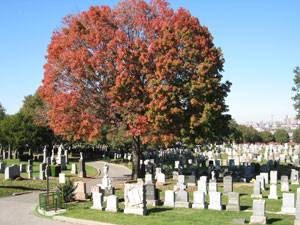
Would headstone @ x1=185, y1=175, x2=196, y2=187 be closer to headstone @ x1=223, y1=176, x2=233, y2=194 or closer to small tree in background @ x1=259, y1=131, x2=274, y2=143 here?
headstone @ x1=223, y1=176, x2=233, y2=194

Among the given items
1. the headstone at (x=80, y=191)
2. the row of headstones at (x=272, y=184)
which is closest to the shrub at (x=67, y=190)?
the headstone at (x=80, y=191)

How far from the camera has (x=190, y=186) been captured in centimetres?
3316

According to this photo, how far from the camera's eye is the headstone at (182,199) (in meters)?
24.5

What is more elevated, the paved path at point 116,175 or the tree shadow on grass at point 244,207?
the paved path at point 116,175

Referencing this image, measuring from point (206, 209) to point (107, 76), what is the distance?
1498cm

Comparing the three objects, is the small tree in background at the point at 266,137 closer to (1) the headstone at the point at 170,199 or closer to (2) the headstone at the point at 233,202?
(1) the headstone at the point at 170,199

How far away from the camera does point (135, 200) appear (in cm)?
2298

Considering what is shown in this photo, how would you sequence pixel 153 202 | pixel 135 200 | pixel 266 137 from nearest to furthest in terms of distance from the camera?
pixel 135 200 → pixel 153 202 → pixel 266 137

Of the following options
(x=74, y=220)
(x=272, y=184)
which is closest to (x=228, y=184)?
(x=272, y=184)

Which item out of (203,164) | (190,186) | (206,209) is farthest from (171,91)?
(203,164)

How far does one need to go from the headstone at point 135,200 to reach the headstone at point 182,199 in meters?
2.35

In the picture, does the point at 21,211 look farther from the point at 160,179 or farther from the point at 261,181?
the point at 261,181

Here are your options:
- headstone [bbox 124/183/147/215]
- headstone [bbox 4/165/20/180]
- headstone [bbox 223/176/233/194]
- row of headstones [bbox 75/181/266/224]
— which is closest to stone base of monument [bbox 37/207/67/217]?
row of headstones [bbox 75/181/266/224]

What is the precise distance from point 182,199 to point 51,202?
6154 mm
